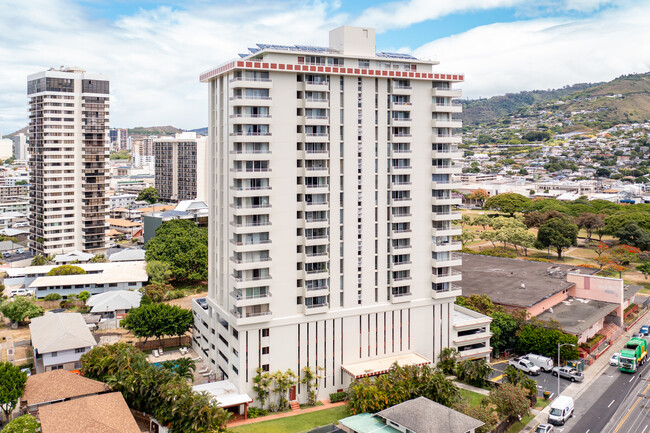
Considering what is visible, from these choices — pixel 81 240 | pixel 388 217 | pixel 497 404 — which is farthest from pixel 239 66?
pixel 81 240

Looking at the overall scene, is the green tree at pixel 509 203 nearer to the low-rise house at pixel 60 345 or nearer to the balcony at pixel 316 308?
the balcony at pixel 316 308

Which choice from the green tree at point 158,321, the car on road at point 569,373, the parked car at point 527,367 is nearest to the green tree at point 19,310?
the green tree at point 158,321

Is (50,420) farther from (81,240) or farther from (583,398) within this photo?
(81,240)

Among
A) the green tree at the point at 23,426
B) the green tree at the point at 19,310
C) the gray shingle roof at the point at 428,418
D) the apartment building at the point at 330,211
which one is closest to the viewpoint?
the green tree at the point at 23,426

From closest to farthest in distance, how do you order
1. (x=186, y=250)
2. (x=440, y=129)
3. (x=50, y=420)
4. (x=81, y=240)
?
(x=50, y=420) → (x=440, y=129) → (x=186, y=250) → (x=81, y=240)

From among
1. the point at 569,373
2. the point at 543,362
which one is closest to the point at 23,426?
the point at 543,362
